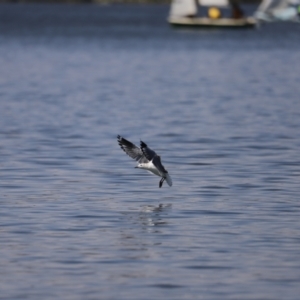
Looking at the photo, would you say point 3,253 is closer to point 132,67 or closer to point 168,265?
point 168,265

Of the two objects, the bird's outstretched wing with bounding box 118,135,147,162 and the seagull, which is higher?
the bird's outstretched wing with bounding box 118,135,147,162

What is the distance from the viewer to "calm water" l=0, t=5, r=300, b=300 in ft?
39.0

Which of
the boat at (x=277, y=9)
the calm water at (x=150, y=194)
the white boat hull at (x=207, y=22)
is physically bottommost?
the calm water at (x=150, y=194)

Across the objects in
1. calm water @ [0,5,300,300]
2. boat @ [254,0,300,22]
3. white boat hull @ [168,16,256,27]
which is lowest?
calm water @ [0,5,300,300]

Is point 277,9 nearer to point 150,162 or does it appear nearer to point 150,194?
point 150,194

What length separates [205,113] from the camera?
3148cm

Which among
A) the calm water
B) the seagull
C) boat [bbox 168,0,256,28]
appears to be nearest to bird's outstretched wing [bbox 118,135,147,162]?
the seagull

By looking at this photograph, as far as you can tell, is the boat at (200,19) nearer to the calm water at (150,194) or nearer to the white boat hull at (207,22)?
the white boat hull at (207,22)

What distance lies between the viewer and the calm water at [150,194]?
11875 mm

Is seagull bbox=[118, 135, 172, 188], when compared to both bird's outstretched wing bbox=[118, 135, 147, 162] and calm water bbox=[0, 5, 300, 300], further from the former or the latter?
calm water bbox=[0, 5, 300, 300]

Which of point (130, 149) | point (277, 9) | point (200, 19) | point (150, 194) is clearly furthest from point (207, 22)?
point (130, 149)

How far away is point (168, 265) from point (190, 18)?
296 feet

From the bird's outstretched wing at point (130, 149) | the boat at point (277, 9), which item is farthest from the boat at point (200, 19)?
the bird's outstretched wing at point (130, 149)

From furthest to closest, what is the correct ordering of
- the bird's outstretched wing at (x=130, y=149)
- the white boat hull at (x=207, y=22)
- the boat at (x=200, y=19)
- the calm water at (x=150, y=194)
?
1. the white boat hull at (x=207, y=22)
2. the boat at (x=200, y=19)
3. the bird's outstretched wing at (x=130, y=149)
4. the calm water at (x=150, y=194)
